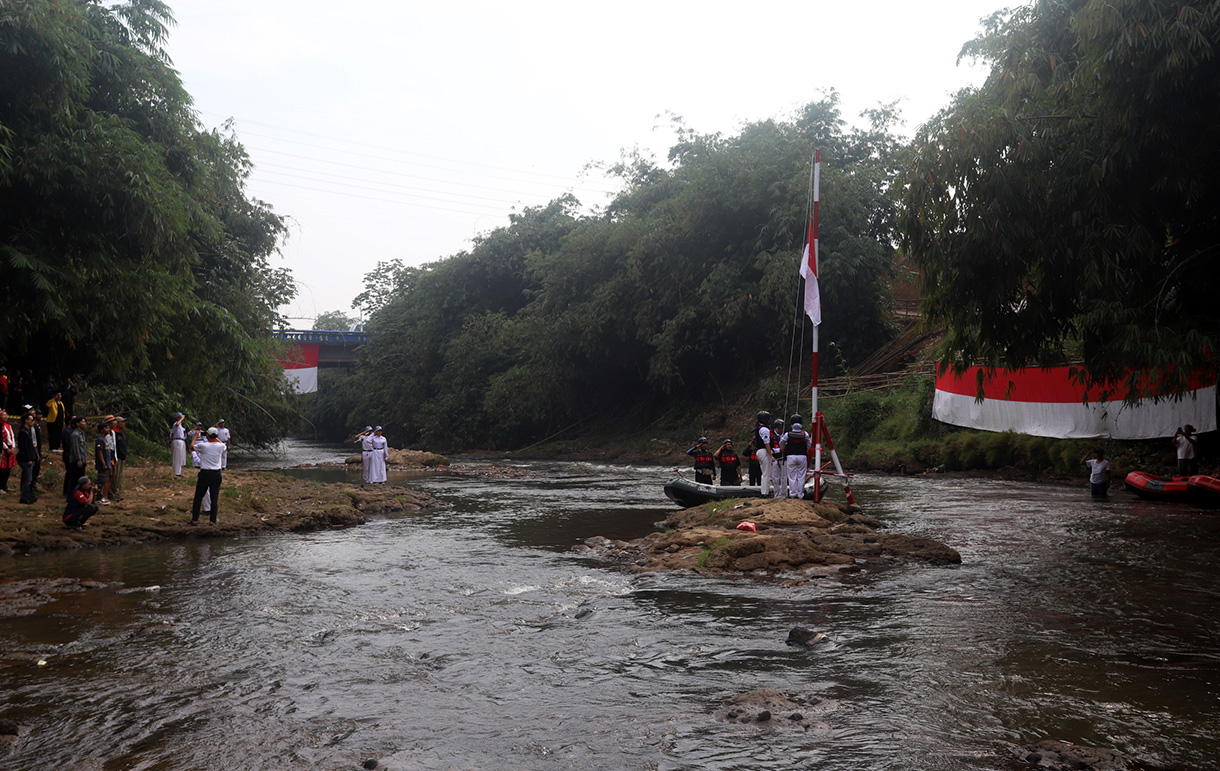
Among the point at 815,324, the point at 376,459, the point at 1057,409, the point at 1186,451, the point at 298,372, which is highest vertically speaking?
the point at 298,372

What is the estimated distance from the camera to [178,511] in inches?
667

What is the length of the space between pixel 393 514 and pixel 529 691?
13.7 meters

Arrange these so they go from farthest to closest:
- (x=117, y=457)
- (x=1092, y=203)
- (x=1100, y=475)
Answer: (x=1100, y=475)
(x=117, y=457)
(x=1092, y=203)

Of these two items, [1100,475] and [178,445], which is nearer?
[1100,475]

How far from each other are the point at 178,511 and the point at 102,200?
571 cm

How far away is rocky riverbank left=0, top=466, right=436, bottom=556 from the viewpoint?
14406 mm

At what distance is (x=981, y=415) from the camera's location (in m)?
28.8

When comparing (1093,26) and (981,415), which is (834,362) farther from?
(1093,26)

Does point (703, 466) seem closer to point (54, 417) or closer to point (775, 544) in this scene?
point (775, 544)

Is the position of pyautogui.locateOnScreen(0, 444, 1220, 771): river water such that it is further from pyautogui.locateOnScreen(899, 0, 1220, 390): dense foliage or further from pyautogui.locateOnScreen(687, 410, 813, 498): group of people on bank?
pyautogui.locateOnScreen(687, 410, 813, 498): group of people on bank

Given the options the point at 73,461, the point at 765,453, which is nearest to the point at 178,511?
the point at 73,461

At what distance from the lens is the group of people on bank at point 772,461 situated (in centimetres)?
1672

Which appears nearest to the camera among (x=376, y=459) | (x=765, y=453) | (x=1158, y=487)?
(x=765, y=453)

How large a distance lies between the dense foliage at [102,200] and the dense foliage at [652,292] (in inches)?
879
